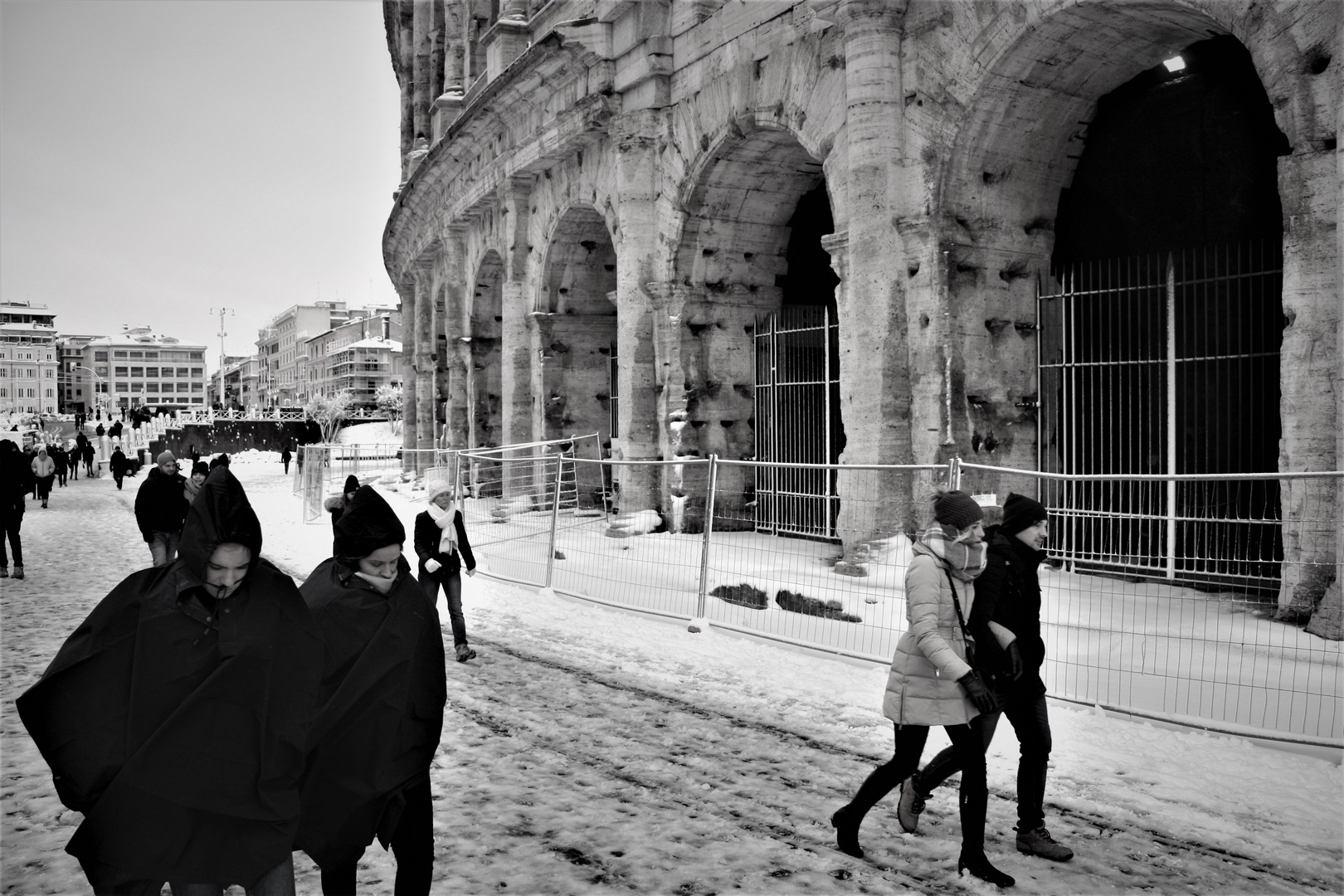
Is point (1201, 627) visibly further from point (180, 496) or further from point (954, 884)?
point (180, 496)

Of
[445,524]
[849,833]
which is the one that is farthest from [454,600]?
[849,833]

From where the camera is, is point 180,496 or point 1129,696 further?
point 180,496

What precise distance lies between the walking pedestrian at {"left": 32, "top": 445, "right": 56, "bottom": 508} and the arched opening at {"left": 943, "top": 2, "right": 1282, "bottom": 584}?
65.1ft

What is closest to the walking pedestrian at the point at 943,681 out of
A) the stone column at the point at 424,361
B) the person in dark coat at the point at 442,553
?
the person in dark coat at the point at 442,553

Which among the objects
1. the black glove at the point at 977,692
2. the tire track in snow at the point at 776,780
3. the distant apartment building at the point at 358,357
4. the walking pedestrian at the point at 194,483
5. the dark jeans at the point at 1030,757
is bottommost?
the tire track in snow at the point at 776,780

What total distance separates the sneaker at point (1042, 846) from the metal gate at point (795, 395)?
9.14m

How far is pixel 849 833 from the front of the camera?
4391mm

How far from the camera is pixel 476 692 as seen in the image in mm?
Result: 7074

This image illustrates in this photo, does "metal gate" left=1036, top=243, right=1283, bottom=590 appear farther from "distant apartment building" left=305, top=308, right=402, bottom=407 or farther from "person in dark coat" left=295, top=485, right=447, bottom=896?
"distant apartment building" left=305, top=308, right=402, bottom=407

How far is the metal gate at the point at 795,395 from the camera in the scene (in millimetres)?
13883

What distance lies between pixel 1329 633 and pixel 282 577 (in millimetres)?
6426

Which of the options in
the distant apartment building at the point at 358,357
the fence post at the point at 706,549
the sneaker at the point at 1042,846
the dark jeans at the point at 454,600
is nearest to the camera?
the sneaker at the point at 1042,846

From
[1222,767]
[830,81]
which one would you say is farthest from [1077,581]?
[830,81]

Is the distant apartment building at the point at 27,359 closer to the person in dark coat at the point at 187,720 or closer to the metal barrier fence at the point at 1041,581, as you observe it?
the metal barrier fence at the point at 1041,581
